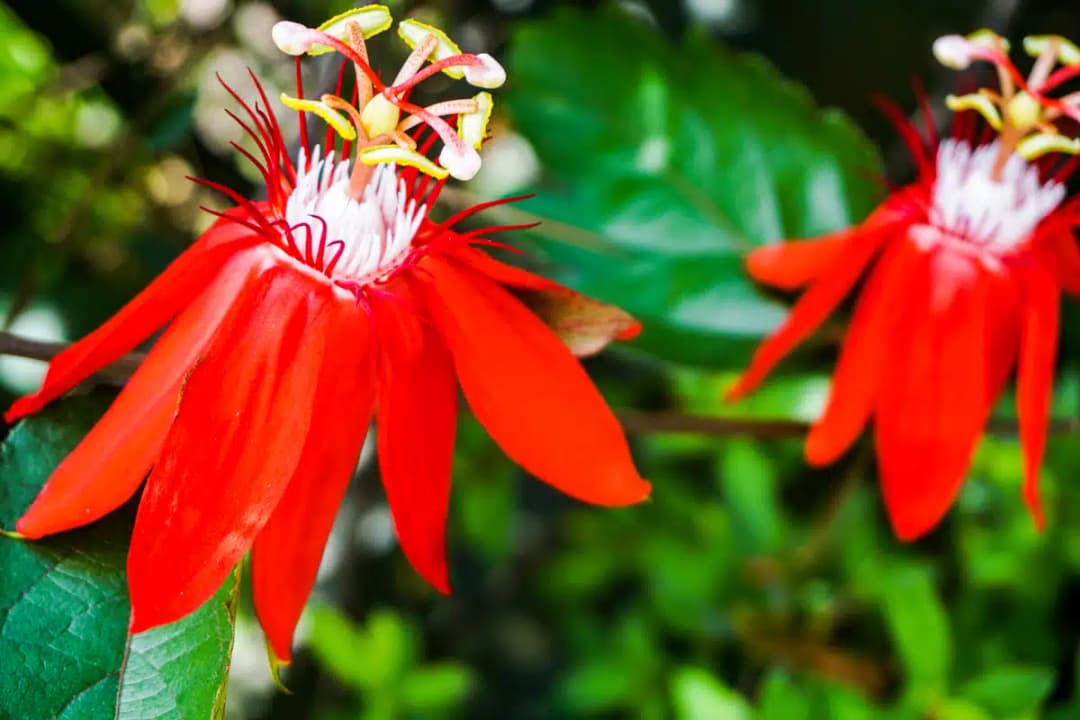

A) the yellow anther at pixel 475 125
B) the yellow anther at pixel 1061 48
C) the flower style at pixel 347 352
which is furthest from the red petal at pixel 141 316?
the yellow anther at pixel 1061 48

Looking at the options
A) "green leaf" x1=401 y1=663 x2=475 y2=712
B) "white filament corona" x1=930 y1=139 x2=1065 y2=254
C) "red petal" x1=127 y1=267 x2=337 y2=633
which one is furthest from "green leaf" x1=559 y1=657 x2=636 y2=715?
"red petal" x1=127 y1=267 x2=337 y2=633

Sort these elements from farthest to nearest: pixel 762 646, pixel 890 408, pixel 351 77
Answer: pixel 762 646 → pixel 351 77 → pixel 890 408

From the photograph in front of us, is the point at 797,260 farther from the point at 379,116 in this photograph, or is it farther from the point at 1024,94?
the point at 379,116

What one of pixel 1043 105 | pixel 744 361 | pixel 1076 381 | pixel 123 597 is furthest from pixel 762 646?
pixel 123 597

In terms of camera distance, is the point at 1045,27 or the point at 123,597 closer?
the point at 123,597

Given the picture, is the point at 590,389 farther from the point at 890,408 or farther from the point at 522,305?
the point at 890,408

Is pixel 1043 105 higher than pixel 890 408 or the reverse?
higher

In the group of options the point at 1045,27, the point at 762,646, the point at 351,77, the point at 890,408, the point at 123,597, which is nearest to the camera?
the point at 123,597
